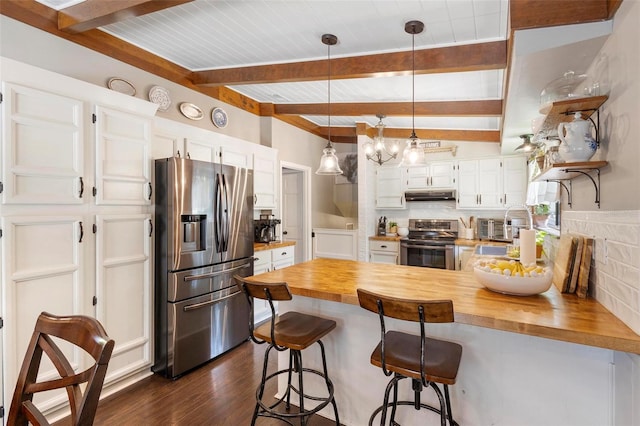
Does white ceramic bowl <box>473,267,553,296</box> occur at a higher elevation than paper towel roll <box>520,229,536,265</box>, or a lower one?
lower

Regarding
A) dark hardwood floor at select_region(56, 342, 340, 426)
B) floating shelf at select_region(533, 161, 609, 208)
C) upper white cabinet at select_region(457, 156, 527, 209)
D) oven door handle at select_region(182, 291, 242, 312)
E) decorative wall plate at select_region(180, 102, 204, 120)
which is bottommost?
dark hardwood floor at select_region(56, 342, 340, 426)

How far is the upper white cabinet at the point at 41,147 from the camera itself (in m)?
1.83

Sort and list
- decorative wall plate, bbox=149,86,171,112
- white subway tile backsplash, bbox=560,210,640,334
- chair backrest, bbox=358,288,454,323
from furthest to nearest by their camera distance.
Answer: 1. decorative wall plate, bbox=149,86,171,112
2. chair backrest, bbox=358,288,454,323
3. white subway tile backsplash, bbox=560,210,640,334

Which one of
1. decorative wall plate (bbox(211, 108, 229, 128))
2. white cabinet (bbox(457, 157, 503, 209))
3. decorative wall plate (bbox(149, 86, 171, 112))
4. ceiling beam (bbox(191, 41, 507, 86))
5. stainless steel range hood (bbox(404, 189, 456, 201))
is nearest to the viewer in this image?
ceiling beam (bbox(191, 41, 507, 86))

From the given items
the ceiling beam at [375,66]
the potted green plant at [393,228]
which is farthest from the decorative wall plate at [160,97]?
the potted green plant at [393,228]

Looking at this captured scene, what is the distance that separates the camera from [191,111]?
3.35 m

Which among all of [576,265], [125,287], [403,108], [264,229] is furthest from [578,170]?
[264,229]

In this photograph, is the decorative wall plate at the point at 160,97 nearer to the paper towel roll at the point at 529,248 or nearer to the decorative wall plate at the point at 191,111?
the decorative wall plate at the point at 191,111

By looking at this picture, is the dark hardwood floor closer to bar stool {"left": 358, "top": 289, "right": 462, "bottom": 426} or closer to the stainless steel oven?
bar stool {"left": 358, "top": 289, "right": 462, "bottom": 426}

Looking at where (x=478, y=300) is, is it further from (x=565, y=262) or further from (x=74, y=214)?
(x=74, y=214)

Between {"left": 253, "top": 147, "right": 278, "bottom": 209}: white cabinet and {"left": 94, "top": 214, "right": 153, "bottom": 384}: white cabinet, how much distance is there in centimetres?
153

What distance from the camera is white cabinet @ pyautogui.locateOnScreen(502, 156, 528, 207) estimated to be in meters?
4.41

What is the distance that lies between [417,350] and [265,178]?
9.92 ft

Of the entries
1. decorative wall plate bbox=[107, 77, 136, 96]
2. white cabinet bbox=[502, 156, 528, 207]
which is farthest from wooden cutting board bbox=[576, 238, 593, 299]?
decorative wall plate bbox=[107, 77, 136, 96]
